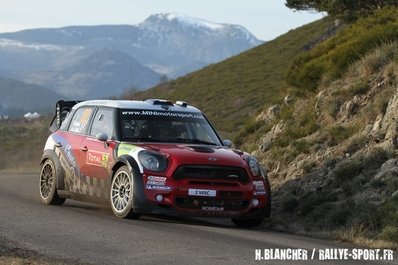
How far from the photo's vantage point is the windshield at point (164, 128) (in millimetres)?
11281

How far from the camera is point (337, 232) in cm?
989

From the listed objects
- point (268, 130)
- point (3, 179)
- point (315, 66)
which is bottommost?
point (3, 179)

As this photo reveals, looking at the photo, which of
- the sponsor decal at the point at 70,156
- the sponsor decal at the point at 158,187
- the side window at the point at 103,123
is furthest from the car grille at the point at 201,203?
the sponsor decal at the point at 70,156

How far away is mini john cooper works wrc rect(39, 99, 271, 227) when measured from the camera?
398 inches

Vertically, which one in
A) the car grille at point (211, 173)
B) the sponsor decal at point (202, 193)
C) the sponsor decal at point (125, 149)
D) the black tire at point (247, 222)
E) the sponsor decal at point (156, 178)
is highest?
the sponsor decal at point (125, 149)

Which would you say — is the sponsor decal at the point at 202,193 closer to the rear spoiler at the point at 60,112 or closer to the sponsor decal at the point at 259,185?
the sponsor decal at the point at 259,185

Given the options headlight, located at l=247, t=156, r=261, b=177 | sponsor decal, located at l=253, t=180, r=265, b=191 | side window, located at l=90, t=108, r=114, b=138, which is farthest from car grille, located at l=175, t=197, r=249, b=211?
side window, located at l=90, t=108, r=114, b=138

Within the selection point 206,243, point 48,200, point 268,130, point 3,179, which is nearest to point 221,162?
point 206,243

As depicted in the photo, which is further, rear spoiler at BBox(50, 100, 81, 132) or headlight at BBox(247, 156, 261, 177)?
rear spoiler at BBox(50, 100, 81, 132)

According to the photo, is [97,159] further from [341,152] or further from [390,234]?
[390,234]

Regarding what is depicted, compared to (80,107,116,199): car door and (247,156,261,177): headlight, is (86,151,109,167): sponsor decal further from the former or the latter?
(247,156,261,177): headlight

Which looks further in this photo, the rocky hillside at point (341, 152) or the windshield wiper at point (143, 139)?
the windshield wiper at point (143, 139)

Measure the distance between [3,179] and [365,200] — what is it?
1067 centimetres

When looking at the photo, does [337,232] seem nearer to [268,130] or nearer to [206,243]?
[206,243]
